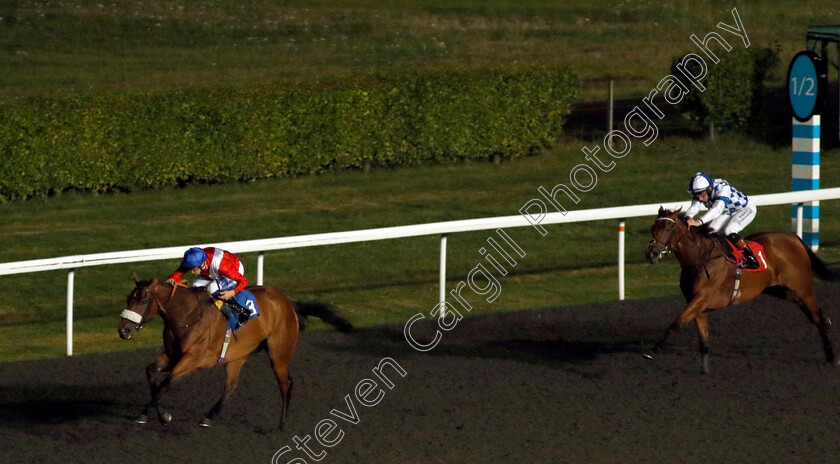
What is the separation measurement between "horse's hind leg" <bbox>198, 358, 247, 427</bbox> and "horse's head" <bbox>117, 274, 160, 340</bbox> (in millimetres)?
665

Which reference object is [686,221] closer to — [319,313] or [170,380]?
[319,313]

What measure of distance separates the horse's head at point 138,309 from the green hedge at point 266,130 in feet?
25.8

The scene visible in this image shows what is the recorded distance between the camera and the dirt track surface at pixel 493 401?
6262 mm

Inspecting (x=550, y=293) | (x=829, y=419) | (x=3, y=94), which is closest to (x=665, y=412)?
(x=829, y=419)

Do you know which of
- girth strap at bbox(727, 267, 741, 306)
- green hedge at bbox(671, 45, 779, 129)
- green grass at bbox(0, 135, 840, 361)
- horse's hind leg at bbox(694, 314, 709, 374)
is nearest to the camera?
horse's hind leg at bbox(694, 314, 709, 374)

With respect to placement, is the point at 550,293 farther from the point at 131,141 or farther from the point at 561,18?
the point at 561,18

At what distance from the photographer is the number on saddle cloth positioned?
21.8 feet

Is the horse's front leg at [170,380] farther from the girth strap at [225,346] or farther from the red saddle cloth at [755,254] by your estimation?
the red saddle cloth at [755,254]

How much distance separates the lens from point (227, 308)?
6.66 m

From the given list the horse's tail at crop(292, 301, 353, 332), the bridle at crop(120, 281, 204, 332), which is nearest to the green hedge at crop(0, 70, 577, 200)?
the horse's tail at crop(292, 301, 353, 332)

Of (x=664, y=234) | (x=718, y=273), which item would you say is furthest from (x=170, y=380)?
(x=718, y=273)

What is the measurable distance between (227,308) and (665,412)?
8.22 ft

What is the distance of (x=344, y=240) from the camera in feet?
29.3

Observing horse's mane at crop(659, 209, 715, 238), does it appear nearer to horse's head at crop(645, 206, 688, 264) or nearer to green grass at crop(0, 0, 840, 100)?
horse's head at crop(645, 206, 688, 264)
